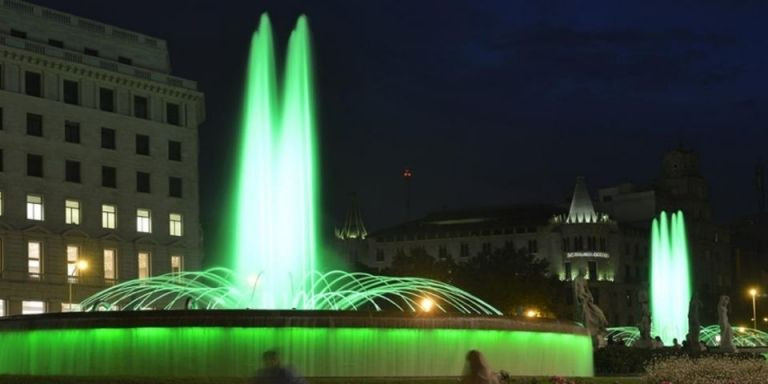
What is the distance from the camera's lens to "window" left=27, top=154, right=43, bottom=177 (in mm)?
73375

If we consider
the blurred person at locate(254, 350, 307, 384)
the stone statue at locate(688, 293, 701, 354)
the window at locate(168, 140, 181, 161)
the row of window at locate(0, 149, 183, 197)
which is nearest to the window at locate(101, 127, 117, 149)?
the row of window at locate(0, 149, 183, 197)

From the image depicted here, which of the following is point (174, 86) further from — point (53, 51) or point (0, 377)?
point (0, 377)

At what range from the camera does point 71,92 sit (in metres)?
76.3

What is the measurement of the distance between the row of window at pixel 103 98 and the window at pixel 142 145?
50.4 inches

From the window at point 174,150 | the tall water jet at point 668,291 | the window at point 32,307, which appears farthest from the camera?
the tall water jet at point 668,291

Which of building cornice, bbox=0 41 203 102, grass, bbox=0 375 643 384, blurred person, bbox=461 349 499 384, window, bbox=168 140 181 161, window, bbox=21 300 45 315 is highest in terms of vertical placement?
building cornice, bbox=0 41 203 102

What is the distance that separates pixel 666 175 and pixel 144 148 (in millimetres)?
111504

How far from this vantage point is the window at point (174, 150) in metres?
82.2

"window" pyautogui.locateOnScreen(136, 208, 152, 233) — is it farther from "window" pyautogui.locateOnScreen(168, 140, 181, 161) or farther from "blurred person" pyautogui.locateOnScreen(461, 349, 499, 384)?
"blurred person" pyautogui.locateOnScreen(461, 349, 499, 384)

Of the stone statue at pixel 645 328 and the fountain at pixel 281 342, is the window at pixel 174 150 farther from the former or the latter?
the fountain at pixel 281 342

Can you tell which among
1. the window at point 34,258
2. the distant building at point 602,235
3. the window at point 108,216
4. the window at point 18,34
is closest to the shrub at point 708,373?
the window at point 34,258

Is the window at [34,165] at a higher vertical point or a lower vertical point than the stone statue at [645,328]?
higher

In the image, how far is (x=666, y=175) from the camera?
178500 millimetres

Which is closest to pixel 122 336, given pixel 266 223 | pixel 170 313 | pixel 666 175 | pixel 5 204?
pixel 170 313
